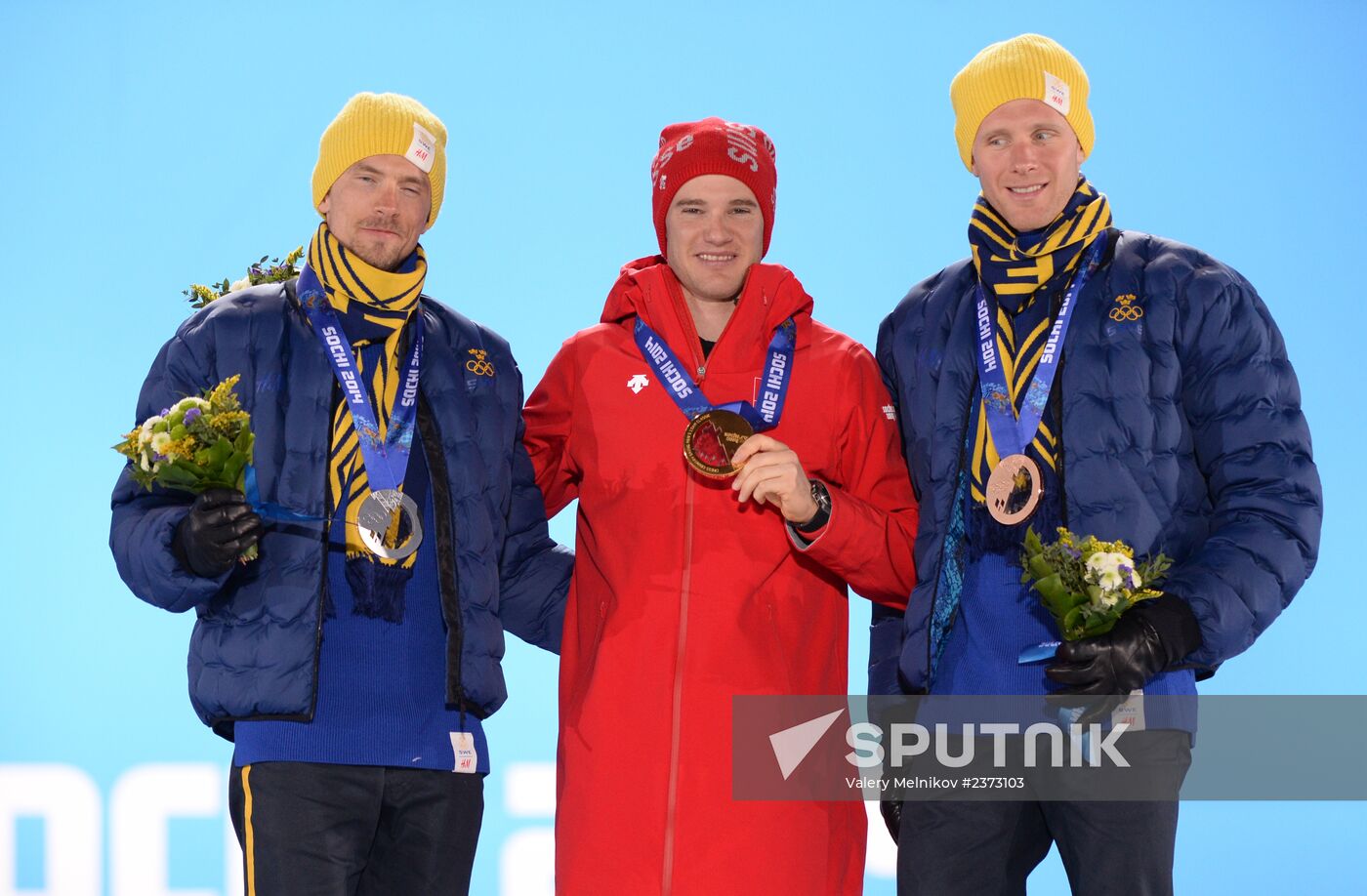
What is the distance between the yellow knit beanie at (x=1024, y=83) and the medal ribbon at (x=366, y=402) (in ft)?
3.71

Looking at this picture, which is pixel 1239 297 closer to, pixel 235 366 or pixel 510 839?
pixel 235 366

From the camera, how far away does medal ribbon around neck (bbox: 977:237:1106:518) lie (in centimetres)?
270

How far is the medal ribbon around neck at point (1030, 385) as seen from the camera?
270 cm

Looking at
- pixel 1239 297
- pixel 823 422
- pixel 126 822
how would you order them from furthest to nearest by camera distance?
pixel 126 822
pixel 823 422
pixel 1239 297

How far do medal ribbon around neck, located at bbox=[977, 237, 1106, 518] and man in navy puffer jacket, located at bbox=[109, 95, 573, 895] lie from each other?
3.04 feet

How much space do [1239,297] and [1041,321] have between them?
0.33 m

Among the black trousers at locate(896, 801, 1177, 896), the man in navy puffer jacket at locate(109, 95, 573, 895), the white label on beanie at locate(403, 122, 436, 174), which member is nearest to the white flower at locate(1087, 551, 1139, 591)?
the black trousers at locate(896, 801, 1177, 896)

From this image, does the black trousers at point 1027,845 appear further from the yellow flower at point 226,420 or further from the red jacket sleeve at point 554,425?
the yellow flower at point 226,420

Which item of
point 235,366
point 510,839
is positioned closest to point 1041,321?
point 235,366

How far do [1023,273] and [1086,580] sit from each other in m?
0.64

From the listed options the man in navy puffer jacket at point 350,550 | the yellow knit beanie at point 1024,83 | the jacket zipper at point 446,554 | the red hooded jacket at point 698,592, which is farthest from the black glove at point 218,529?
the yellow knit beanie at point 1024,83

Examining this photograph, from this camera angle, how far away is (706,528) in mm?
2984

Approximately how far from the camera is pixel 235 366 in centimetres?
280

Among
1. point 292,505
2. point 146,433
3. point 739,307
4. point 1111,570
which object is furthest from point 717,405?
point 146,433
